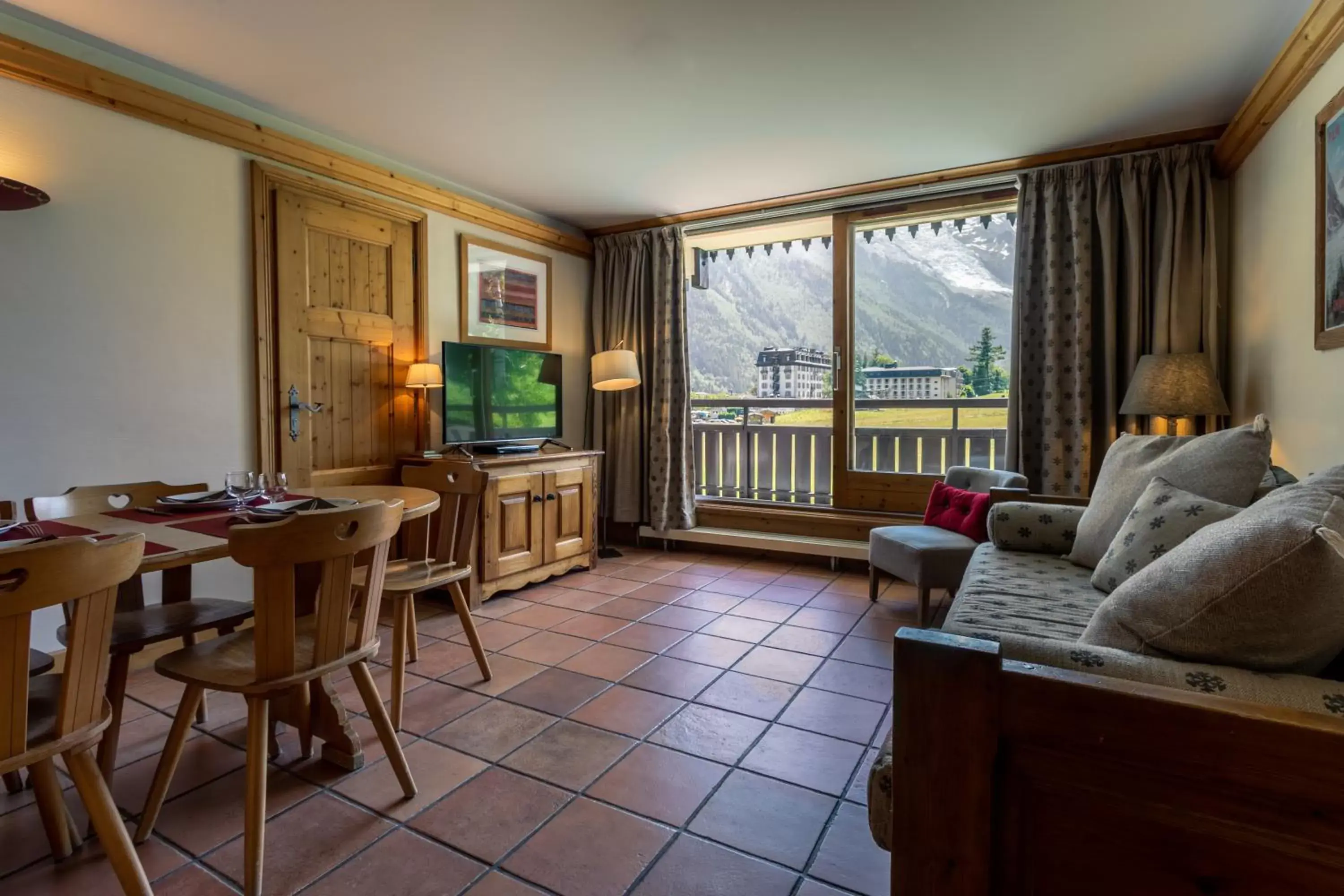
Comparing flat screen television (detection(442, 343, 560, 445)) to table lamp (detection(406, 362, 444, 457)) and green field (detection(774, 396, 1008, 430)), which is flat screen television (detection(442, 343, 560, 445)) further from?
green field (detection(774, 396, 1008, 430))

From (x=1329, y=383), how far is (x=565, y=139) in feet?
10.8

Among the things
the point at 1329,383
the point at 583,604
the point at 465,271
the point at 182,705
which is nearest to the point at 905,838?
the point at 182,705

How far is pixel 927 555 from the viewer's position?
3035mm

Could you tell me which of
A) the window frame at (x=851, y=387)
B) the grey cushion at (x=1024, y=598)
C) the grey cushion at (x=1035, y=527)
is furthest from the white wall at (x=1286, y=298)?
the window frame at (x=851, y=387)

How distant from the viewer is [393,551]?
364cm

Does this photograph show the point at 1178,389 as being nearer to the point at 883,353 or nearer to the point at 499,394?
the point at 883,353

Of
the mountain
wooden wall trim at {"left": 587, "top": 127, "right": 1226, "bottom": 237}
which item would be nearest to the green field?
the mountain

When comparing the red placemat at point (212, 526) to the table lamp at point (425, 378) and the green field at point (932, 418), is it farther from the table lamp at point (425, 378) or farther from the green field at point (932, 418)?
the green field at point (932, 418)

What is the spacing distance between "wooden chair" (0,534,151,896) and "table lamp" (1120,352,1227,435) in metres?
3.69

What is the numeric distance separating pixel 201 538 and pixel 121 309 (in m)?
1.68

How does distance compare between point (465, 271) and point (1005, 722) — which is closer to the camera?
point (1005, 722)

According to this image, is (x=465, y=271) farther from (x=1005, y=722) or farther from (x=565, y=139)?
(x=1005, y=722)

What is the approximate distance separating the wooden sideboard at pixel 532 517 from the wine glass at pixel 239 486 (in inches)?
45.4

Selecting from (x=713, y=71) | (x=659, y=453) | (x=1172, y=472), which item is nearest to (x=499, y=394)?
(x=659, y=453)
